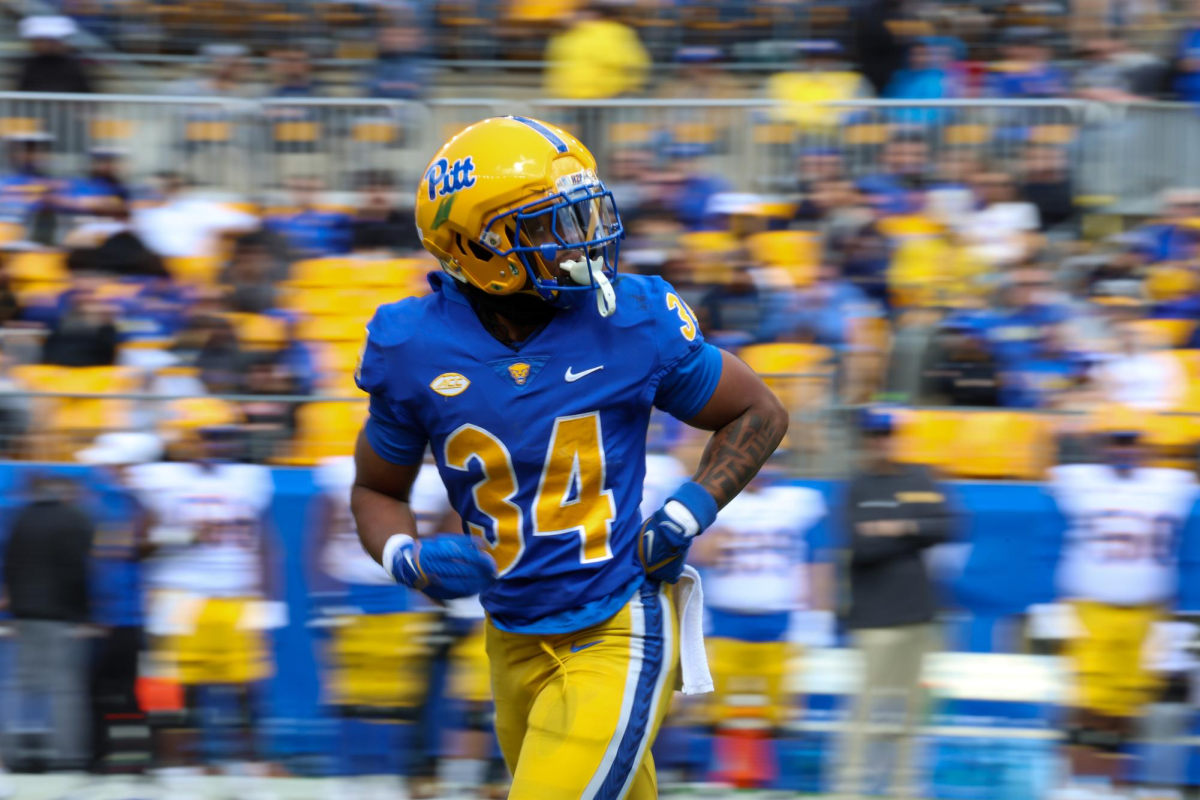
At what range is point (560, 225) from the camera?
3.28 m

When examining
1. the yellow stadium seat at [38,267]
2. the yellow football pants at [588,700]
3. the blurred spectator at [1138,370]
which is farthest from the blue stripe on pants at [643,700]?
the yellow stadium seat at [38,267]

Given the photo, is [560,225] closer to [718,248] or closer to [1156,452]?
[1156,452]

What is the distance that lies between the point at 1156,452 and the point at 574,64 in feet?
17.7

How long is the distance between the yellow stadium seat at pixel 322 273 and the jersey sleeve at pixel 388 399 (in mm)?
5409

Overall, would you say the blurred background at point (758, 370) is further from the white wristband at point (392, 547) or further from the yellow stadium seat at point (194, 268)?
the white wristband at point (392, 547)

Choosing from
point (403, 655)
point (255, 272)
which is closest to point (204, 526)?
point (403, 655)

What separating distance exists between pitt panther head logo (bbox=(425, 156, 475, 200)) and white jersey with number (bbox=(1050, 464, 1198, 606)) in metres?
3.84

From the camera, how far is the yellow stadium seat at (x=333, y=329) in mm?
8305

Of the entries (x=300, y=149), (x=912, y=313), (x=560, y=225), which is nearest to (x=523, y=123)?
(x=560, y=225)

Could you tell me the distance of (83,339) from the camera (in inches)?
311

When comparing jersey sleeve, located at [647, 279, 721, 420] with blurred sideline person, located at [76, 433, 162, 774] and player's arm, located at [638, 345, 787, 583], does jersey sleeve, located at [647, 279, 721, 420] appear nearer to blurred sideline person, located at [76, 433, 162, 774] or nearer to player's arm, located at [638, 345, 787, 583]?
player's arm, located at [638, 345, 787, 583]

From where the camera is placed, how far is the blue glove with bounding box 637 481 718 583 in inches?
131

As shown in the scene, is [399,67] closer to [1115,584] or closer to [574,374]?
[1115,584]

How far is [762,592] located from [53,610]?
10.2ft
